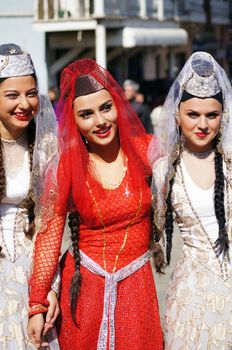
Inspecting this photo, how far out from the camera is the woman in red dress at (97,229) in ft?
13.2

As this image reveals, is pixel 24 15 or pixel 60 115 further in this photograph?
pixel 24 15

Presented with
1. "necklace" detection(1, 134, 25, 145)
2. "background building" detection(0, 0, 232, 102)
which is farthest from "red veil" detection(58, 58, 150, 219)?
"background building" detection(0, 0, 232, 102)

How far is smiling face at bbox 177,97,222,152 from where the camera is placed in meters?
4.00

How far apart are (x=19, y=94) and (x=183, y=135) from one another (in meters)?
0.79

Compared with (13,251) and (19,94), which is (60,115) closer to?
(19,94)

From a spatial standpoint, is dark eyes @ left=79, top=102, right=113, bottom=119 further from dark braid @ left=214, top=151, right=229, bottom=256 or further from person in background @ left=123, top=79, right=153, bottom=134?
person in background @ left=123, top=79, right=153, bottom=134

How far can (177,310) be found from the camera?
410 cm

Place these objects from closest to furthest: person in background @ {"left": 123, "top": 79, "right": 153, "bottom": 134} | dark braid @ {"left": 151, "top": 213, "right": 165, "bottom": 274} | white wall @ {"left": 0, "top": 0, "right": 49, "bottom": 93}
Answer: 1. dark braid @ {"left": 151, "top": 213, "right": 165, "bottom": 274}
2. person in background @ {"left": 123, "top": 79, "right": 153, "bottom": 134}
3. white wall @ {"left": 0, "top": 0, "right": 49, "bottom": 93}

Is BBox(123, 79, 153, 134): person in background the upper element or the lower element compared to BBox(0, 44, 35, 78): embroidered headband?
lower

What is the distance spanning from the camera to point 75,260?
411cm

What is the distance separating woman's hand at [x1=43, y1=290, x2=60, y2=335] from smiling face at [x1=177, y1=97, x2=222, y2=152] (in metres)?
0.96

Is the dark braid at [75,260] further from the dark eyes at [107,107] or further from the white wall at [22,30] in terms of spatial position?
the white wall at [22,30]

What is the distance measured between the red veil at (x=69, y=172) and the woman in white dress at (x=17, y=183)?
109 mm

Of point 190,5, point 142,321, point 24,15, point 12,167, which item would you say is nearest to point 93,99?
point 12,167
